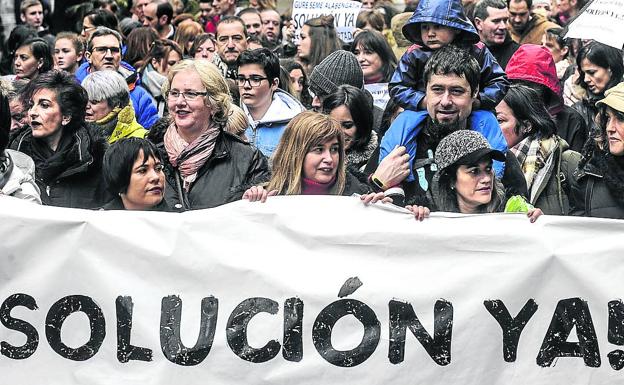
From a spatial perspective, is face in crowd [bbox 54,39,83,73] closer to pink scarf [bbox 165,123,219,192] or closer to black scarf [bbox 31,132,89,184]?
black scarf [bbox 31,132,89,184]

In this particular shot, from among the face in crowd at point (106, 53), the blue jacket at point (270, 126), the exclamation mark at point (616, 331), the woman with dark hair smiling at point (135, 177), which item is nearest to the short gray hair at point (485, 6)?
the face in crowd at point (106, 53)

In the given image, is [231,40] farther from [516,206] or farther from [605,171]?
[516,206]

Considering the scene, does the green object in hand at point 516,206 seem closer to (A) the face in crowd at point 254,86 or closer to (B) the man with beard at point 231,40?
(A) the face in crowd at point 254,86

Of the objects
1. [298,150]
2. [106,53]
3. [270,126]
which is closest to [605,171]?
[298,150]

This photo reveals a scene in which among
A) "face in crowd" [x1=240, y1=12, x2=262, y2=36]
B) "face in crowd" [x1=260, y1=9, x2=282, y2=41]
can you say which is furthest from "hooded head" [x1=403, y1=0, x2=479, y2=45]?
"face in crowd" [x1=260, y1=9, x2=282, y2=41]

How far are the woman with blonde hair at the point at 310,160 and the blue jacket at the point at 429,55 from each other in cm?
78

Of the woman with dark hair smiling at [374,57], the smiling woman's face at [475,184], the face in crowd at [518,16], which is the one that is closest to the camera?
the smiling woman's face at [475,184]

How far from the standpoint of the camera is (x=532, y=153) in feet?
25.4

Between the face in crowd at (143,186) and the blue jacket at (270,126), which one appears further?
the blue jacket at (270,126)

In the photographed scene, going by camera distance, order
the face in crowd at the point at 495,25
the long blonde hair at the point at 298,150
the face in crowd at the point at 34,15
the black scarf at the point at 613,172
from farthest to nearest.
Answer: the face in crowd at the point at 34,15 < the face in crowd at the point at 495,25 < the black scarf at the point at 613,172 < the long blonde hair at the point at 298,150

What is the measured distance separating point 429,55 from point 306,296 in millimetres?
1980

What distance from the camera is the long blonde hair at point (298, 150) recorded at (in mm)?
6602

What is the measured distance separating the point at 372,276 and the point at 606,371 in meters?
1.01

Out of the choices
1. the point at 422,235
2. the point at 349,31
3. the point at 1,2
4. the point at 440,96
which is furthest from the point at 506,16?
the point at 1,2
